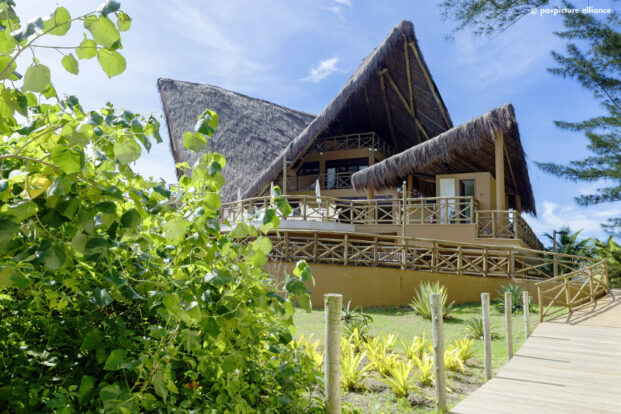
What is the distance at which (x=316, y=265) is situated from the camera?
37.4 feet

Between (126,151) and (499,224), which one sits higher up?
(499,224)

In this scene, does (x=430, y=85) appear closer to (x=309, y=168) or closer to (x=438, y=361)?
(x=309, y=168)

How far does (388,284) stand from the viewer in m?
11.2

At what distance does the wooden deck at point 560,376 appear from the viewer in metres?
4.09

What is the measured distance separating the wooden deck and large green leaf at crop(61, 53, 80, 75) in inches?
152

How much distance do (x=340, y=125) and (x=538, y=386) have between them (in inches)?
715

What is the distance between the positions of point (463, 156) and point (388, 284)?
216 inches

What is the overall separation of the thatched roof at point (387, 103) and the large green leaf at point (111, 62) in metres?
15.8

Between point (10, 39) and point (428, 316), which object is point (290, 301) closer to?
point (10, 39)

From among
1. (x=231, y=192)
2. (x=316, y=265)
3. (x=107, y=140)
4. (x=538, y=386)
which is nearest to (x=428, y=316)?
(x=316, y=265)

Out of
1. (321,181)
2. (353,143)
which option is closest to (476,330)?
(321,181)

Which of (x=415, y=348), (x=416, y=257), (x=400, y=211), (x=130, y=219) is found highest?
(x=400, y=211)

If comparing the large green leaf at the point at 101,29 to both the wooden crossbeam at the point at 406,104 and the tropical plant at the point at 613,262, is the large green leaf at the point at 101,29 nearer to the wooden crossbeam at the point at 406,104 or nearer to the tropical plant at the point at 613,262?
the wooden crossbeam at the point at 406,104

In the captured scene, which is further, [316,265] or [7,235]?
[316,265]
